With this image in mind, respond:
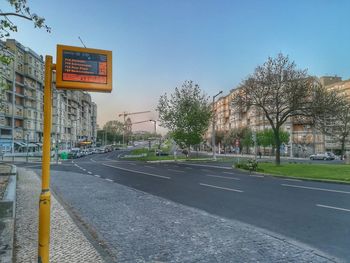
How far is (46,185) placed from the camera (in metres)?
4.15

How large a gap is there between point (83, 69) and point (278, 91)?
29510 mm

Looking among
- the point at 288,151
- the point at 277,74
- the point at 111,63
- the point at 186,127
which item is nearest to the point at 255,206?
the point at 111,63

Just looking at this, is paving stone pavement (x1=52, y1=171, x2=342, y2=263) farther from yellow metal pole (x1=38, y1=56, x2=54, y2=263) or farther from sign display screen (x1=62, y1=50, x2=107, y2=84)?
sign display screen (x1=62, y1=50, x2=107, y2=84)

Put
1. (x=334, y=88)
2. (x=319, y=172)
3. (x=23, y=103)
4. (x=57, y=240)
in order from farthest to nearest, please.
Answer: (x=23, y=103) → (x=334, y=88) → (x=319, y=172) → (x=57, y=240)

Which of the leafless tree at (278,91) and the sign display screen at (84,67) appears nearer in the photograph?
the sign display screen at (84,67)

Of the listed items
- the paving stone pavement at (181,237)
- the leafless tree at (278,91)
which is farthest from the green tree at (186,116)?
the paving stone pavement at (181,237)

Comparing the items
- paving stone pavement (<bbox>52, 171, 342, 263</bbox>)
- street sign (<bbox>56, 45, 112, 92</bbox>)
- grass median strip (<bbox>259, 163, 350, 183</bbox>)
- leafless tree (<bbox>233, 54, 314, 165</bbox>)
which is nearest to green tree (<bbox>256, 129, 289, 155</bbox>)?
leafless tree (<bbox>233, 54, 314, 165</bbox>)

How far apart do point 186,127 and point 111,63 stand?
47.3m

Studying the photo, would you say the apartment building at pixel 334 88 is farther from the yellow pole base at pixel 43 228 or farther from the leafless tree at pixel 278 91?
the yellow pole base at pixel 43 228

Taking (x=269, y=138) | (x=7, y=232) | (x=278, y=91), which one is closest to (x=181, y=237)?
(x=7, y=232)

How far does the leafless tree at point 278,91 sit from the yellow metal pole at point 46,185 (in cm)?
2945

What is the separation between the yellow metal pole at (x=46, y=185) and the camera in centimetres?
407

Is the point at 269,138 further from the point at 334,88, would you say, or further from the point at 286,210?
the point at 286,210

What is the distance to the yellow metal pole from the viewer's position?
13.4ft
